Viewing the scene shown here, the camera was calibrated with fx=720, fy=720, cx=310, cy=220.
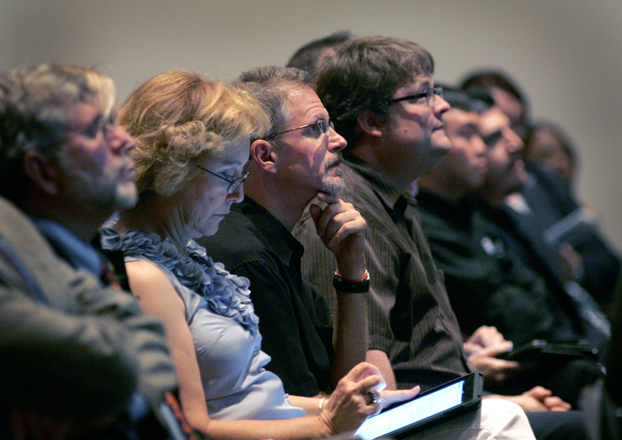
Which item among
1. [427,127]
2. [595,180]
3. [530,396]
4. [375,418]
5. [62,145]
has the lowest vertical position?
[595,180]

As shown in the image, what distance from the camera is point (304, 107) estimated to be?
2.09 m

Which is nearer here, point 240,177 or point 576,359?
point 240,177

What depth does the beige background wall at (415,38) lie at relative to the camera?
367cm

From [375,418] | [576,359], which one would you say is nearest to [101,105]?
[375,418]

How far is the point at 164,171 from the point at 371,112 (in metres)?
1.13

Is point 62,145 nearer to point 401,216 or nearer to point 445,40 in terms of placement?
point 401,216

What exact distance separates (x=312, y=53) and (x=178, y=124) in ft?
4.87

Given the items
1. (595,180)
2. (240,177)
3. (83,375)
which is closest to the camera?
(83,375)

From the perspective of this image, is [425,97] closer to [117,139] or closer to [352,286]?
[352,286]

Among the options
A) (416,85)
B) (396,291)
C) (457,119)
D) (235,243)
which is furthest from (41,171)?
(457,119)

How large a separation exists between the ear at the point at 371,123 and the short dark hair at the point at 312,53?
347 millimetres

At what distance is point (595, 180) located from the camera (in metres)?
6.55

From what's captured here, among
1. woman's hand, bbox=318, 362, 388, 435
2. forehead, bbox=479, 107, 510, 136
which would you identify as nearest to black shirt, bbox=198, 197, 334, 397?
woman's hand, bbox=318, 362, 388, 435

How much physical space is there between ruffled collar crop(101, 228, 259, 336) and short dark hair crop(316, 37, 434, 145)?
40.1 inches
